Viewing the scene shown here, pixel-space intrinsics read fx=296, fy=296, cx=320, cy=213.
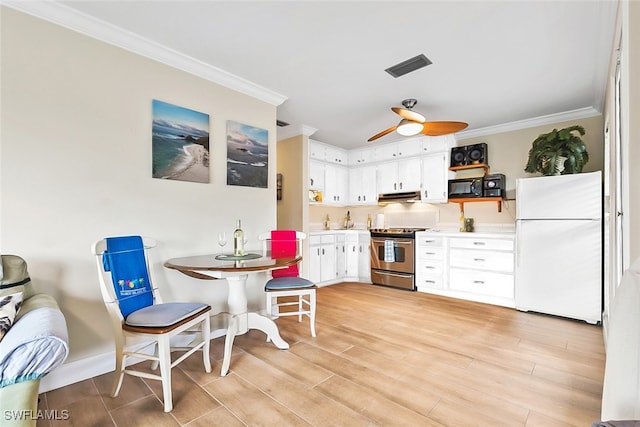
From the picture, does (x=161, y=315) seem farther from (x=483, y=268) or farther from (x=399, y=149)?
(x=399, y=149)

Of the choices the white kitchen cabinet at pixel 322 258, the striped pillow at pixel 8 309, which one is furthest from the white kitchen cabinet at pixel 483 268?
the striped pillow at pixel 8 309

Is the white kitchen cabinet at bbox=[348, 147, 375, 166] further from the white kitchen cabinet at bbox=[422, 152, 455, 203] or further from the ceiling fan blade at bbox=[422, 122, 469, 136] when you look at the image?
the ceiling fan blade at bbox=[422, 122, 469, 136]

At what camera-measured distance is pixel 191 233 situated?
105 inches

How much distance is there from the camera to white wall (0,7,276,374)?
189 cm

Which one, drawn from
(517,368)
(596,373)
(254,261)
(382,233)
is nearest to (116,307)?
(254,261)

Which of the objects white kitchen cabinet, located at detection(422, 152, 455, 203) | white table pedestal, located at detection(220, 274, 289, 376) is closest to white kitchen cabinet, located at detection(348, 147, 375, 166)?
white kitchen cabinet, located at detection(422, 152, 455, 203)

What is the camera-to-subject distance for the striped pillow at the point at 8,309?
1352 millimetres

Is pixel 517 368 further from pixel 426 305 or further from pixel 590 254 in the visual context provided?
pixel 590 254

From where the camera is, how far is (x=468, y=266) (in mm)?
4109

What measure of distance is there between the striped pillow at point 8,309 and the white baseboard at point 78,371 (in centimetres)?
75

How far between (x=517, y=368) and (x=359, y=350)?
1.18 m

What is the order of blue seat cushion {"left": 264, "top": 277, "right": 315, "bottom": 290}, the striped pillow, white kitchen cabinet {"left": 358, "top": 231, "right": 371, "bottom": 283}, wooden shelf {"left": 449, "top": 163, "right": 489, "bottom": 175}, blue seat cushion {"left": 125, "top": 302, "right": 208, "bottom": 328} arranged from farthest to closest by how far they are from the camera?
white kitchen cabinet {"left": 358, "top": 231, "right": 371, "bottom": 283} < wooden shelf {"left": 449, "top": 163, "right": 489, "bottom": 175} < blue seat cushion {"left": 264, "top": 277, "right": 315, "bottom": 290} < blue seat cushion {"left": 125, "top": 302, "right": 208, "bottom": 328} < the striped pillow

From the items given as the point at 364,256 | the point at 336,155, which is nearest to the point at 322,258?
the point at 364,256

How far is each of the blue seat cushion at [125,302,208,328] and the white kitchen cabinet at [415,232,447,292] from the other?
135 inches
